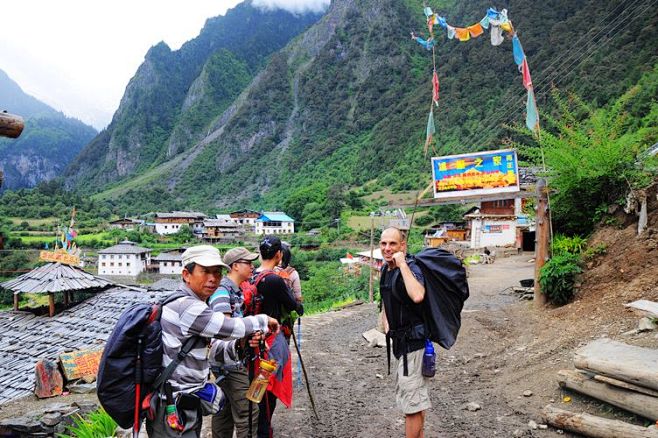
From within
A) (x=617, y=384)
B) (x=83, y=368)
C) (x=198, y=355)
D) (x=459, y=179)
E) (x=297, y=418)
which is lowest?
(x=83, y=368)

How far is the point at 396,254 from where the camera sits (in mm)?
2920

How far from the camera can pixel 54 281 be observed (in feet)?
42.7

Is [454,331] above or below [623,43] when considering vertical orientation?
below

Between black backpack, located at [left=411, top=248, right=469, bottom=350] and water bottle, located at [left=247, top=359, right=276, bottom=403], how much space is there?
1.11 m

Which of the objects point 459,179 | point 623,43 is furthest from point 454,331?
point 623,43

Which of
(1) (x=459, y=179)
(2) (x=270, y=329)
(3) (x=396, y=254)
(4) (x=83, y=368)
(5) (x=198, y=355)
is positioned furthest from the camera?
(1) (x=459, y=179)

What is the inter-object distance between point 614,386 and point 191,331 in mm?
3318

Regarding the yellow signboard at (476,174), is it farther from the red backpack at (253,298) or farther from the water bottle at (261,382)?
the water bottle at (261,382)

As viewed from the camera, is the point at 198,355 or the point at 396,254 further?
the point at 396,254

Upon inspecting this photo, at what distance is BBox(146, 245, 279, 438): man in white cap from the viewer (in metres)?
2.25

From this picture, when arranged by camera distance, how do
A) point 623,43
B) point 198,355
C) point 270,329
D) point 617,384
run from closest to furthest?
point 198,355
point 270,329
point 617,384
point 623,43

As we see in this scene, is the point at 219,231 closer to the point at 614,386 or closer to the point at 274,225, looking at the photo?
the point at 274,225

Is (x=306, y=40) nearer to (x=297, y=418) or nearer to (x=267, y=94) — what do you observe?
(x=267, y=94)

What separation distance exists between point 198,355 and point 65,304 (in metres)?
13.7
